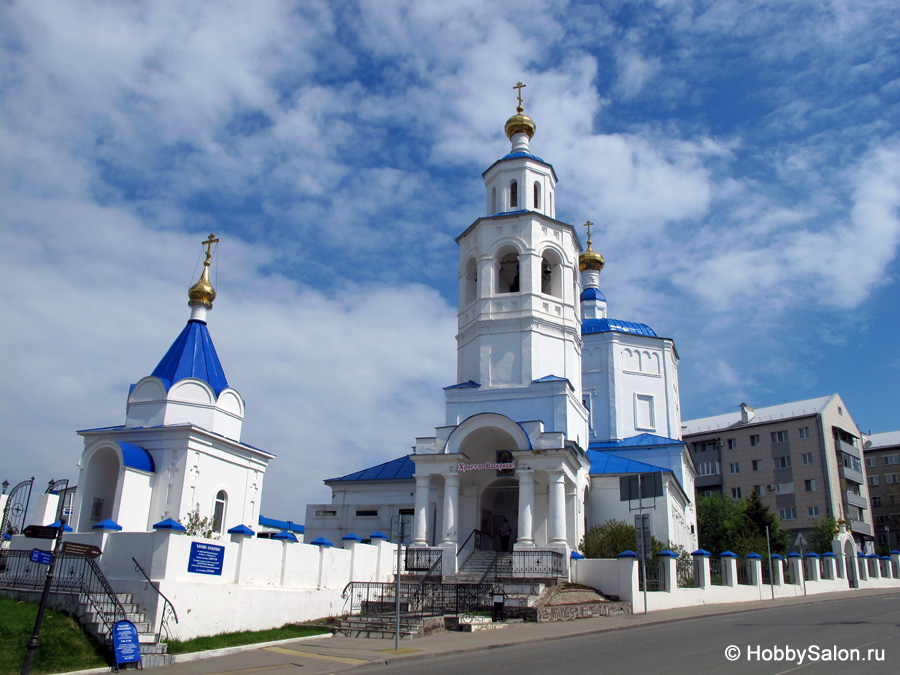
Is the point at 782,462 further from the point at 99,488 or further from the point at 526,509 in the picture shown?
the point at 99,488

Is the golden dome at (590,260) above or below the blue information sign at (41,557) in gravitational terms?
above

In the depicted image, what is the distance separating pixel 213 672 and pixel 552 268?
19177 millimetres

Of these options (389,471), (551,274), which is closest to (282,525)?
(389,471)

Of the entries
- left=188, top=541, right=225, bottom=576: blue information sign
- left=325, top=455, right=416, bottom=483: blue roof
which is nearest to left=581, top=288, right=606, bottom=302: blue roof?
left=325, top=455, right=416, bottom=483: blue roof

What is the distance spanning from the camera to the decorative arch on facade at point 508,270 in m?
26.0

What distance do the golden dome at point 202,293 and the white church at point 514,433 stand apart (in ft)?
25.8

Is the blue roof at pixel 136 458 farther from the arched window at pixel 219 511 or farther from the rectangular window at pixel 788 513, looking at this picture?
the rectangular window at pixel 788 513

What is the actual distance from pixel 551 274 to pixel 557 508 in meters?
9.17

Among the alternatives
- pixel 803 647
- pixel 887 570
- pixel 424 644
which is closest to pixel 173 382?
pixel 424 644

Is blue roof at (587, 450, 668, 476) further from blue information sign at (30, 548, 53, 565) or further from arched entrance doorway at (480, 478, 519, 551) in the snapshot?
blue information sign at (30, 548, 53, 565)

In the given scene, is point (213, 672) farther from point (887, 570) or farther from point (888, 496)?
point (888, 496)

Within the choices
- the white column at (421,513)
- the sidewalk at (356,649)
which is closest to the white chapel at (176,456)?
the white column at (421,513)

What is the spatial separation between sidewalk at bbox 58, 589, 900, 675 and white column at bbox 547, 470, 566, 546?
4.49 m

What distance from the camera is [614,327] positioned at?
36562 mm
